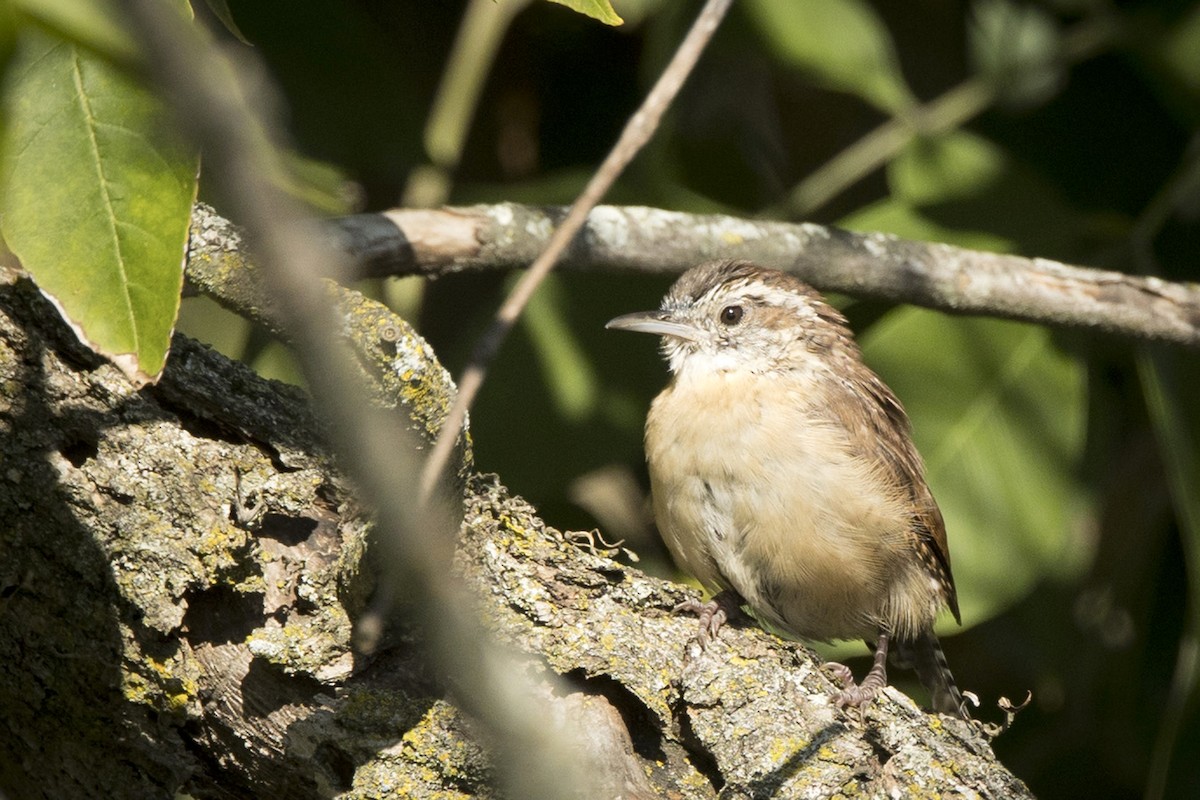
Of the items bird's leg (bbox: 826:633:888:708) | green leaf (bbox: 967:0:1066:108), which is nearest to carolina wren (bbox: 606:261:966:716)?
bird's leg (bbox: 826:633:888:708)

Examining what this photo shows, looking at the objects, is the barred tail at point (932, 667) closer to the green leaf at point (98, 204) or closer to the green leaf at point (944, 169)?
the green leaf at point (944, 169)

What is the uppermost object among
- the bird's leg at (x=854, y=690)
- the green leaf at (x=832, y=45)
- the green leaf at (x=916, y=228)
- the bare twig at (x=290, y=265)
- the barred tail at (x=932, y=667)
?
the green leaf at (x=832, y=45)

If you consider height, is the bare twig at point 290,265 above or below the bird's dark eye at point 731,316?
below

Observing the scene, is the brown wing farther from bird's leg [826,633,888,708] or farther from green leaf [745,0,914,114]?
green leaf [745,0,914,114]

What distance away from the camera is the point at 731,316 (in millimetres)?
4672

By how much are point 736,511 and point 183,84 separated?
328 cm

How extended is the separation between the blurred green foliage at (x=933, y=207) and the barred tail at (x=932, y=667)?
0.79ft

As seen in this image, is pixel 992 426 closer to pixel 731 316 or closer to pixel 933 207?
pixel 933 207

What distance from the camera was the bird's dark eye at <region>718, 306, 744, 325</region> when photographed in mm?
4668

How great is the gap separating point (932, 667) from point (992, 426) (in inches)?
35.3

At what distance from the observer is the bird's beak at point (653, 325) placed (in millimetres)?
4352

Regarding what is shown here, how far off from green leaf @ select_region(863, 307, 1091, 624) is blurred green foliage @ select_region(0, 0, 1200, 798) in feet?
0.03

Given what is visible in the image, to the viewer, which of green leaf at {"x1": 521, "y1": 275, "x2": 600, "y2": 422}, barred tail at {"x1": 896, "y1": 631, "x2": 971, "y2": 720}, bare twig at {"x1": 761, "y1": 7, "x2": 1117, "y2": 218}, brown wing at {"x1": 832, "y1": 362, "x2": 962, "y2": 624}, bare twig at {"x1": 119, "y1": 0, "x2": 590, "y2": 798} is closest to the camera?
bare twig at {"x1": 119, "y1": 0, "x2": 590, "y2": 798}

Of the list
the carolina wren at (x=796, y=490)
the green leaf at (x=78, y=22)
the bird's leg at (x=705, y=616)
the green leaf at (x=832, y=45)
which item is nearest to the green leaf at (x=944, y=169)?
the green leaf at (x=832, y=45)
